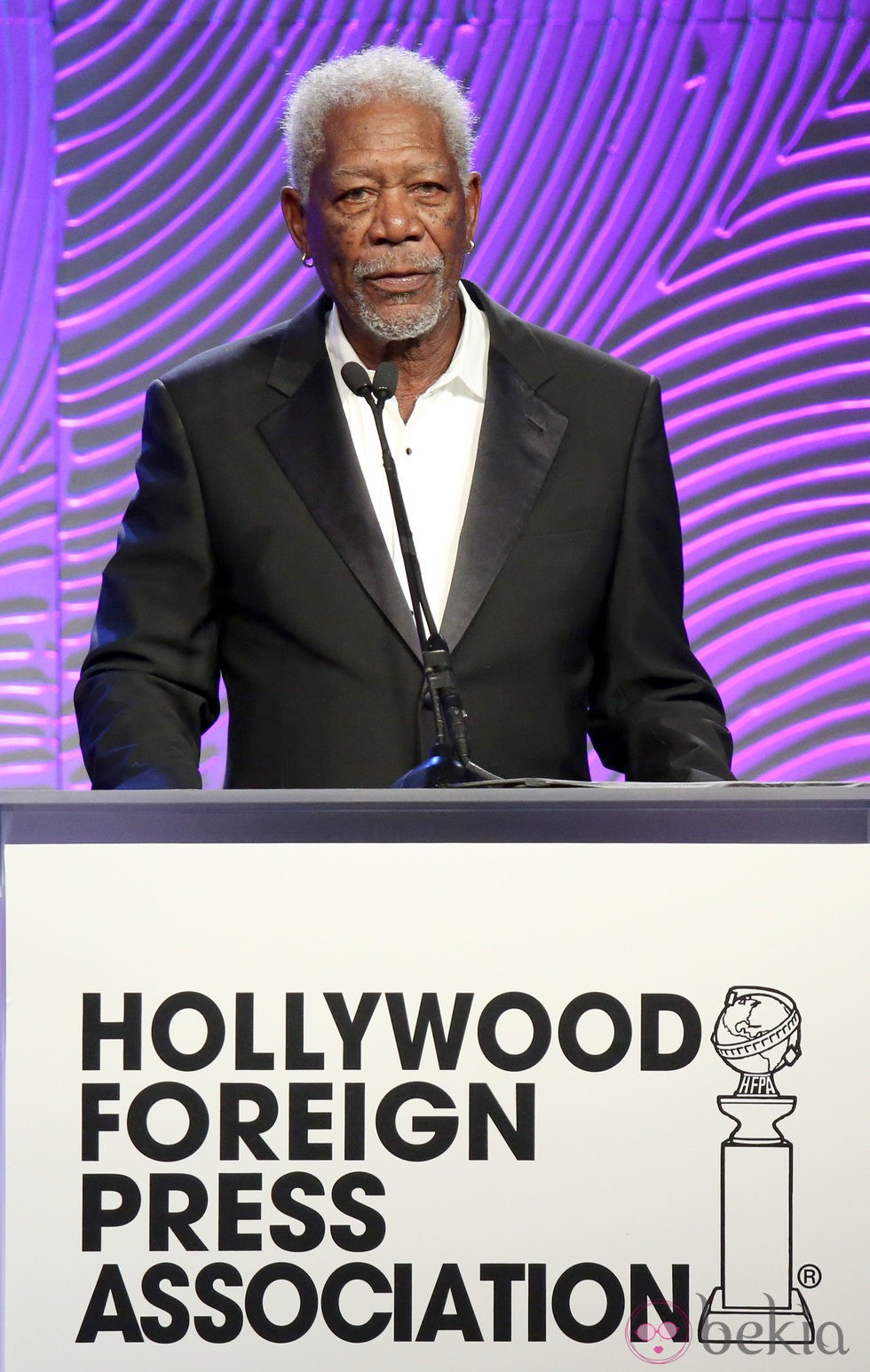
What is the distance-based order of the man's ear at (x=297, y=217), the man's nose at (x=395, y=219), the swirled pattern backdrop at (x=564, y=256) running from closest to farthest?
the man's nose at (x=395, y=219), the man's ear at (x=297, y=217), the swirled pattern backdrop at (x=564, y=256)

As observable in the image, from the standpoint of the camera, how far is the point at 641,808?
3.77 feet

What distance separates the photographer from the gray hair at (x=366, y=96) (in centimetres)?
189

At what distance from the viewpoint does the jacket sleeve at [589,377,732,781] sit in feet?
5.99

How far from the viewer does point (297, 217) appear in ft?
6.47

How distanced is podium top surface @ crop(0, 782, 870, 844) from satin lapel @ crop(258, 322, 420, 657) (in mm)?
668

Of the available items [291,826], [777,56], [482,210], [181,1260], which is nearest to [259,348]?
[291,826]

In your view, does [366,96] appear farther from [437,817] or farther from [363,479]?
[437,817]

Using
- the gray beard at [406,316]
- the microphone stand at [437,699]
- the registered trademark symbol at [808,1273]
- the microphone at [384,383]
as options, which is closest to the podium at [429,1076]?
the registered trademark symbol at [808,1273]

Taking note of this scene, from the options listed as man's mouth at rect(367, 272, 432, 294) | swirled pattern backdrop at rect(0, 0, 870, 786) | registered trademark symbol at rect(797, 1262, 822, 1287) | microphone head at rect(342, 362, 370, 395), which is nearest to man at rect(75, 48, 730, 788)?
man's mouth at rect(367, 272, 432, 294)

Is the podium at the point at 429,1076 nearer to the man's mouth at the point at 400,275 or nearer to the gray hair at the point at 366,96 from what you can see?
the man's mouth at the point at 400,275

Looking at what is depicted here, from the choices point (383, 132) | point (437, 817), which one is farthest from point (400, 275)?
→ point (437, 817)

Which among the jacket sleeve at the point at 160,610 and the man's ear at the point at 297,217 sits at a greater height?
the man's ear at the point at 297,217

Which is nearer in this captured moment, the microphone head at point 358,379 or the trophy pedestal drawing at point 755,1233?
the trophy pedestal drawing at point 755,1233

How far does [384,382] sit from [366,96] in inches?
20.4
